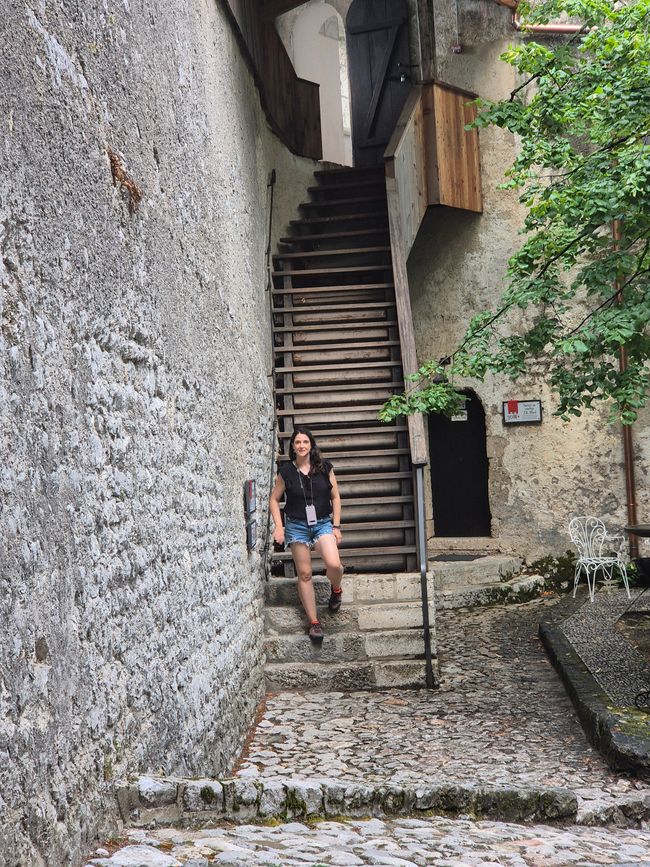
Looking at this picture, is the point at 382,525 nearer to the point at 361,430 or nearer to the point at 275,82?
the point at 361,430

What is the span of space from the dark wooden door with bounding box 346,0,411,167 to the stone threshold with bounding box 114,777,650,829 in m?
10.1

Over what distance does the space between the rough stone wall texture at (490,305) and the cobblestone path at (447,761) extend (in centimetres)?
227

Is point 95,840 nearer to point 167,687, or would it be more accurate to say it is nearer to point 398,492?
point 167,687

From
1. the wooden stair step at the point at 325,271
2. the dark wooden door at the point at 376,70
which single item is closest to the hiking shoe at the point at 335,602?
the wooden stair step at the point at 325,271

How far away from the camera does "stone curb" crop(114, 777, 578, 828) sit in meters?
3.36

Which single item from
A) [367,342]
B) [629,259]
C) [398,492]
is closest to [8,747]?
[629,259]

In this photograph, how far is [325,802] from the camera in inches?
144

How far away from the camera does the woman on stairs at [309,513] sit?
6.91 metres

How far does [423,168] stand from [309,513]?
5135 millimetres

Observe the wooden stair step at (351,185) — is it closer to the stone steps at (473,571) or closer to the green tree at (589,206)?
the green tree at (589,206)

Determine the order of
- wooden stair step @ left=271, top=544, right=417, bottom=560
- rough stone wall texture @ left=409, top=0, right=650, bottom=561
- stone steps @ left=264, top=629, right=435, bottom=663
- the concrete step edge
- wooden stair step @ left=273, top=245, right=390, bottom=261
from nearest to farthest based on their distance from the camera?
stone steps @ left=264, top=629, right=435, bottom=663 < wooden stair step @ left=271, top=544, right=417, bottom=560 < wooden stair step @ left=273, top=245, right=390, bottom=261 < the concrete step edge < rough stone wall texture @ left=409, top=0, right=650, bottom=561

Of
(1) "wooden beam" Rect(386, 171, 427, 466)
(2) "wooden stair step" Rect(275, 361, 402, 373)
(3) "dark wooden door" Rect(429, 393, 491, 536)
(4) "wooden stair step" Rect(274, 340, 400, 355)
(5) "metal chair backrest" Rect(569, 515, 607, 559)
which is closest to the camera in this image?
(1) "wooden beam" Rect(386, 171, 427, 466)

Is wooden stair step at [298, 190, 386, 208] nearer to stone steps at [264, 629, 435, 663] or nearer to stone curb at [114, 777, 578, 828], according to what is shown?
stone steps at [264, 629, 435, 663]

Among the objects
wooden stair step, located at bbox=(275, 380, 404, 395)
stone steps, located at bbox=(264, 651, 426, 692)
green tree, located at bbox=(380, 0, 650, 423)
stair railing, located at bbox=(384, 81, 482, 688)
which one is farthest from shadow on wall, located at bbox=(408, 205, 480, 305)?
stone steps, located at bbox=(264, 651, 426, 692)
